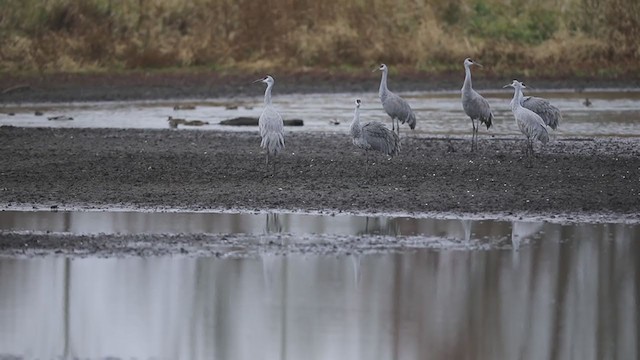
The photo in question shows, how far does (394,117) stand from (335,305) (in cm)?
1276

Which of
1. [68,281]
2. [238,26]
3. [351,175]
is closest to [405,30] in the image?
[238,26]

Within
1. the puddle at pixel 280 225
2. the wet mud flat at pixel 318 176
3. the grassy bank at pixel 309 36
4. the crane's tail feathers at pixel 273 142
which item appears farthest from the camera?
the grassy bank at pixel 309 36

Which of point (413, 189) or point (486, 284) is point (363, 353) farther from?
point (413, 189)

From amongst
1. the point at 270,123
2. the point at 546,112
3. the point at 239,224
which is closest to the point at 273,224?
the point at 239,224

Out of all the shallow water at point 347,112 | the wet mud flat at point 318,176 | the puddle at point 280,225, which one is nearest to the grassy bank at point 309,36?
the shallow water at point 347,112

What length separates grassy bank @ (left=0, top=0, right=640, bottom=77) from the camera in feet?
136

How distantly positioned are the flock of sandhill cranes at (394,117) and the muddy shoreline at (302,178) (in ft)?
1.20

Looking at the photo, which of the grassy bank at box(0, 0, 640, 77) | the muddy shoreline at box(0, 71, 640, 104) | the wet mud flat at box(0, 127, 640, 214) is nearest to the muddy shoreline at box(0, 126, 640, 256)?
the wet mud flat at box(0, 127, 640, 214)

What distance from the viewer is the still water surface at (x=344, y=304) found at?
35.1 ft

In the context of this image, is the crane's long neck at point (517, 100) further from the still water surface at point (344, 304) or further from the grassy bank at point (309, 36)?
the grassy bank at point (309, 36)

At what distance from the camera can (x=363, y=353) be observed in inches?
414

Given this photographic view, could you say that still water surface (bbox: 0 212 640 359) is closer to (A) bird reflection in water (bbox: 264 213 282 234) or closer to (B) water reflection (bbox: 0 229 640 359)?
(B) water reflection (bbox: 0 229 640 359)

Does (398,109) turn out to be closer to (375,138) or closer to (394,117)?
(394,117)

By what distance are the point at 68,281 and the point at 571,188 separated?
26.0ft
